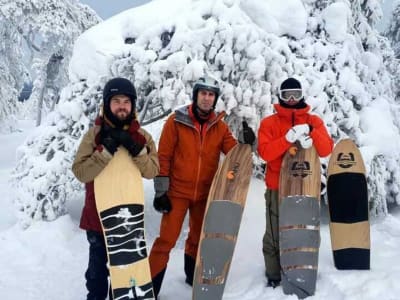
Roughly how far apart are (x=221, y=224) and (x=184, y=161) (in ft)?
2.06

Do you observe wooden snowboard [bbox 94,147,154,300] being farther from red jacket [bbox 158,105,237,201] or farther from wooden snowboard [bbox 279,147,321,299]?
wooden snowboard [bbox 279,147,321,299]

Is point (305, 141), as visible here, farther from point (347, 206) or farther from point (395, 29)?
point (395, 29)

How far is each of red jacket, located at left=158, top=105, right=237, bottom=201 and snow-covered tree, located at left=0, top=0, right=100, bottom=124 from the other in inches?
557

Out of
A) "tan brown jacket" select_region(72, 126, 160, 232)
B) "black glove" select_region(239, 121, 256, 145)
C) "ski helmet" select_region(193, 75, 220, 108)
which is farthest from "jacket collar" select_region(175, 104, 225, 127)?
"tan brown jacket" select_region(72, 126, 160, 232)

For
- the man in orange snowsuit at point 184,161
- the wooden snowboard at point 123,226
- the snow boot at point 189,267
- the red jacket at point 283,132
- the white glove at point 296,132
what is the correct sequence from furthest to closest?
1. the snow boot at point 189,267
2. the man in orange snowsuit at point 184,161
3. the red jacket at point 283,132
4. the white glove at point 296,132
5. the wooden snowboard at point 123,226

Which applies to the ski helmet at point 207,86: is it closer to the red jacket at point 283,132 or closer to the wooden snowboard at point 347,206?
the red jacket at point 283,132

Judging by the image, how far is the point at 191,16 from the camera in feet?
17.9

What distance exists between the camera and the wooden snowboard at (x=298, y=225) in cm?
373

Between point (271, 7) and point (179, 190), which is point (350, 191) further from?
point (271, 7)

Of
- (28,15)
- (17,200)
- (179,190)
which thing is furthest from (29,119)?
(179,190)

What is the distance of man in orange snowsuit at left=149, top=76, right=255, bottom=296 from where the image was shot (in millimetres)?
3854

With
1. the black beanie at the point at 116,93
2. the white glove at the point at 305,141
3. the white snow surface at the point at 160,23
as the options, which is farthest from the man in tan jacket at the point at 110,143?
the white snow surface at the point at 160,23

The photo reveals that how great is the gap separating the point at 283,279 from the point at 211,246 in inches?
25.9

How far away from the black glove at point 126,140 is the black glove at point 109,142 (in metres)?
0.03
